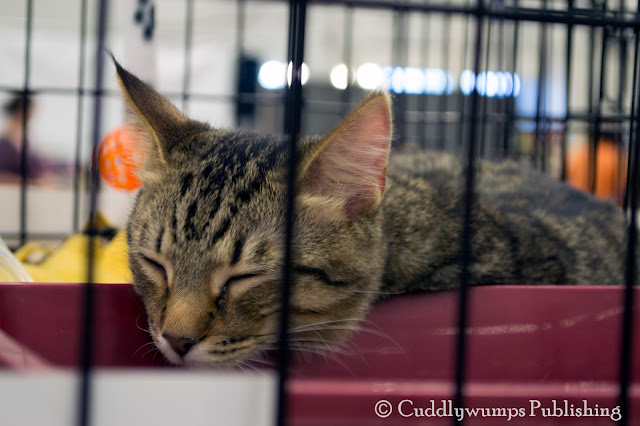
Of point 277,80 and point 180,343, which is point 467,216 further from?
point 277,80

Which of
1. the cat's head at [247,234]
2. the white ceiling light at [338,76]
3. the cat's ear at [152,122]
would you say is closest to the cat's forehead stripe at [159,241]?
the cat's head at [247,234]

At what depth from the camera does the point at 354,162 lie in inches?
30.5

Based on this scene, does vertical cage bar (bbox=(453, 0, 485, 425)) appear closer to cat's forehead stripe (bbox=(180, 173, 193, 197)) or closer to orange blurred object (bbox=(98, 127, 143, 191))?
cat's forehead stripe (bbox=(180, 173, 193, 197))

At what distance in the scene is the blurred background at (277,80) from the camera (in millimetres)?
1541

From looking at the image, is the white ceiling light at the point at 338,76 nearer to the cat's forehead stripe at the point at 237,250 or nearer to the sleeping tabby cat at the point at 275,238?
the sleeping tabby cat at the point at 275,238

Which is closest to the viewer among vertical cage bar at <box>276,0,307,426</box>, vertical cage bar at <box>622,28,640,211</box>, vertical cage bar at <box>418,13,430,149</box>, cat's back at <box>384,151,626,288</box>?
vertical cage bar at <box>276,0,307,426</box>

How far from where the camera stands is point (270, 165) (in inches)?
31.8

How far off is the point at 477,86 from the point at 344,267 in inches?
14.8

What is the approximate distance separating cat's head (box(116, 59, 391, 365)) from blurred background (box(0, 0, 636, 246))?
0.34 meters

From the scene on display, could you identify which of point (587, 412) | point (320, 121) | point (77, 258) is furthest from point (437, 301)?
point (320, 121)

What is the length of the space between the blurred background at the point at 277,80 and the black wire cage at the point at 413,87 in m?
0.02

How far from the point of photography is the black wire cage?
510 mm

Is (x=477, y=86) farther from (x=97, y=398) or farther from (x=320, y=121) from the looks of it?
(x=320, y=121)

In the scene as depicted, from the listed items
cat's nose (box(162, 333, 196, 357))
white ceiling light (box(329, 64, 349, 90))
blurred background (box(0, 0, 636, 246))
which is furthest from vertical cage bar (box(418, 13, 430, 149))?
cat's nose (box(162, 333, 196, 357))
